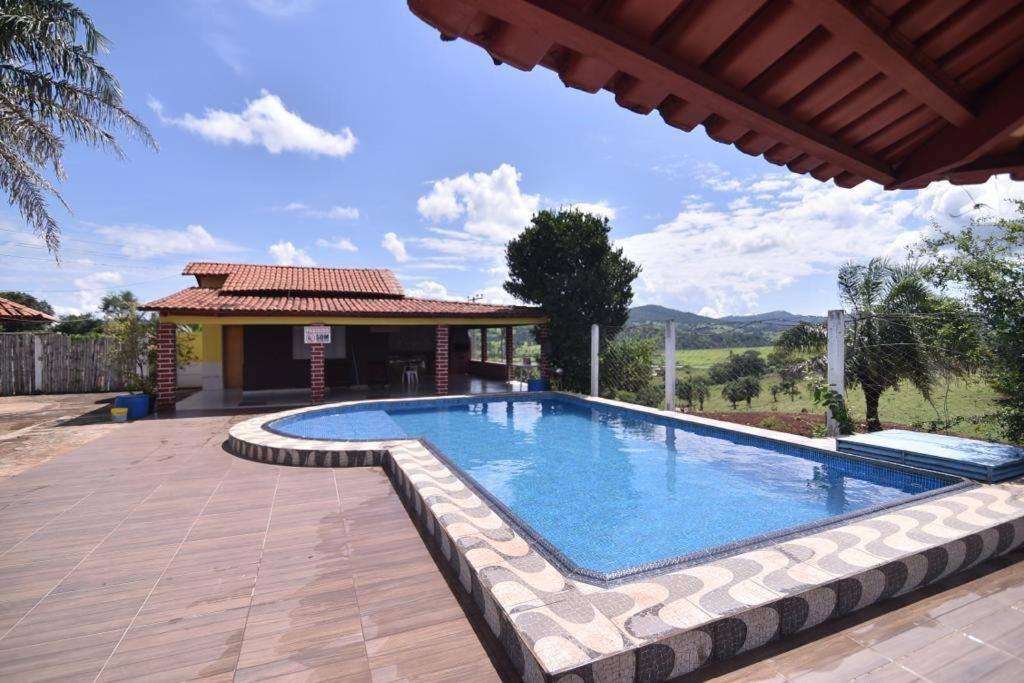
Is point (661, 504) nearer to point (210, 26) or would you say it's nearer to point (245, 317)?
point (245, 317)

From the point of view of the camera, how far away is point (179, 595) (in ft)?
10.3

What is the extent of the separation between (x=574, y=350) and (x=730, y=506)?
10.2 meters

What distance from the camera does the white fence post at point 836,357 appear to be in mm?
7445

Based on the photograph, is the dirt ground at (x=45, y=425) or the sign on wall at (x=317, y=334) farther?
the sign on wall at (x=317, y=334)

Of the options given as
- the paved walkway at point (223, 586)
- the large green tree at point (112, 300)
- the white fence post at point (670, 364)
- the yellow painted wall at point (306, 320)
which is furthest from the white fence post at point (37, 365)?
the large green tree at point (112, 300)

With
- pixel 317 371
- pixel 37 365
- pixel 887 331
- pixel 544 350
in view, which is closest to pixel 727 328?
pixel 887 331

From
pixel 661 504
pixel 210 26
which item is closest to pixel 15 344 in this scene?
pixel 210 26

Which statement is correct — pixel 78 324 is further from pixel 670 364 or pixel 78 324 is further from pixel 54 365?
pixel 670 364

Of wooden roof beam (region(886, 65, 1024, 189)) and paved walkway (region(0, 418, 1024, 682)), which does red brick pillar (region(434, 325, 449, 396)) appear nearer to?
paved walkway (region(0, 418, 1024, 682))

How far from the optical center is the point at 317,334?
12.3 m

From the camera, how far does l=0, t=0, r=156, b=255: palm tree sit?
31.5 feet

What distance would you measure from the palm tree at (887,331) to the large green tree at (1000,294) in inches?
48.8

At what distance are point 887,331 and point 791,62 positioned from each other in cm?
962

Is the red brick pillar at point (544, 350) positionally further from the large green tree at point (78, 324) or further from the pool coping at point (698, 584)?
the large green tree at point (78, 324)
